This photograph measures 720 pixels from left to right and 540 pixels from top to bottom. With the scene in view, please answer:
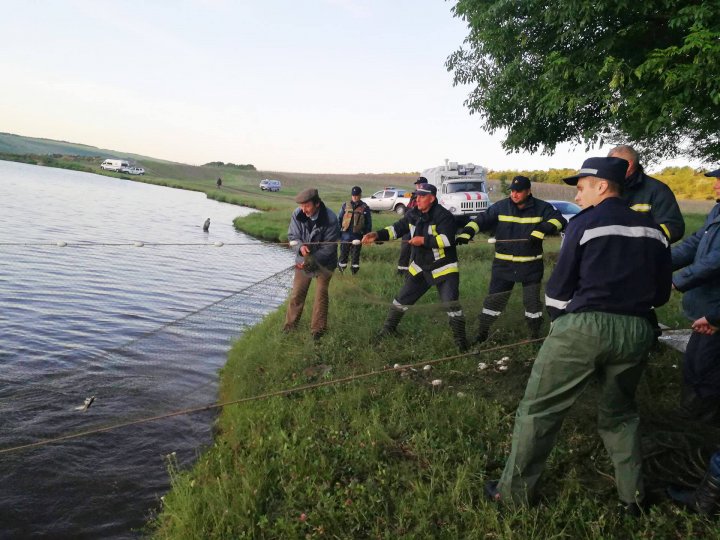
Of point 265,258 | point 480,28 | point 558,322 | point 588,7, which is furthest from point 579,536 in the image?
point 265,258

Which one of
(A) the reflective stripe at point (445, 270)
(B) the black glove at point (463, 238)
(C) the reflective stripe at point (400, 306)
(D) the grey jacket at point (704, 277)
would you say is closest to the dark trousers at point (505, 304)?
(A) the reflective stripe at point (445, 270)

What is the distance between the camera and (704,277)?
3.66 m

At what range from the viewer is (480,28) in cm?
888

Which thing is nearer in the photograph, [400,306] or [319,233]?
[400,306]

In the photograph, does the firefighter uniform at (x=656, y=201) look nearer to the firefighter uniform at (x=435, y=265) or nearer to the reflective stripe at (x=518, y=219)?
the reflective stripe at (x=518, y=219)

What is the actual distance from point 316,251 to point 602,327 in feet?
14.3

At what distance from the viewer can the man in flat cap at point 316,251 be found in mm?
6551

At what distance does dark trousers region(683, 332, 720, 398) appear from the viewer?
12.5 feet

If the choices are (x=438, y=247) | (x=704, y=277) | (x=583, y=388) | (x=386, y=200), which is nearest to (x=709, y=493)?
(x=583, y=388)

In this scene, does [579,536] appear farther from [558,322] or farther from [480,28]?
[480,28]

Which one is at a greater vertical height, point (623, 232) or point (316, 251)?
point (623, 232)

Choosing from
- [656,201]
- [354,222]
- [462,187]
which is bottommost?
[354,222]

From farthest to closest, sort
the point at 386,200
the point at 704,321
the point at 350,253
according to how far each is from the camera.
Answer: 1. the point at 386,200
2. the point at 350,253
3. the point at 704,321

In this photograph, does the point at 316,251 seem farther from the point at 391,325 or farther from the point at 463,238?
the point at 463,238
